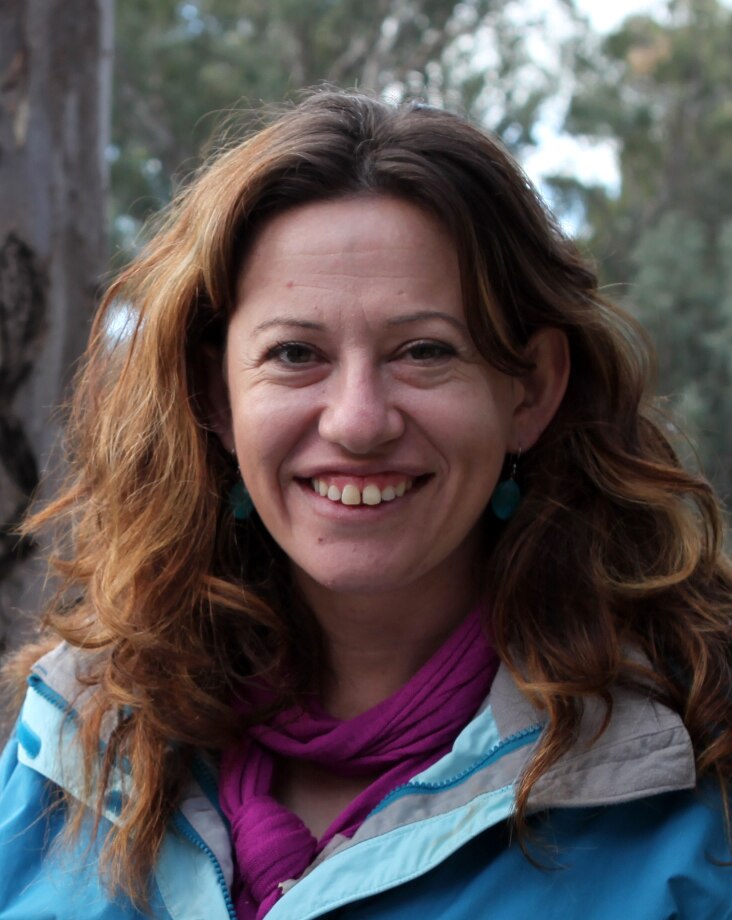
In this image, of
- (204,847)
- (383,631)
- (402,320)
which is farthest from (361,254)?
(204,847)

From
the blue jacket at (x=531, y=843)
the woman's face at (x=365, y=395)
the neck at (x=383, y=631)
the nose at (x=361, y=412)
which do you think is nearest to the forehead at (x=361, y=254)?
the woman's face at (x=365, y=395)

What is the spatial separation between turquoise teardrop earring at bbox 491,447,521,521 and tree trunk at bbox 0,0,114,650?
1174 mm

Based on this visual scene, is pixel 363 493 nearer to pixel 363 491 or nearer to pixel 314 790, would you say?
pixel 363 491

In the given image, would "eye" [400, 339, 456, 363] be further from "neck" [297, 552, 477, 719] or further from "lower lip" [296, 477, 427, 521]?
"neck" [297, 552, 477, 719]

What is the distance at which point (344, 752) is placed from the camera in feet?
6.43

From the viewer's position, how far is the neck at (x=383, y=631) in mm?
2014

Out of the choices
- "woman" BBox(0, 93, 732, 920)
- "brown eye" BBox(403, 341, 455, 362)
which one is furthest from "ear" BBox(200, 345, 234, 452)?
"brown eye" BBox(403, 341, 455, 362)

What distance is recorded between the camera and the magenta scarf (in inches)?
73.5

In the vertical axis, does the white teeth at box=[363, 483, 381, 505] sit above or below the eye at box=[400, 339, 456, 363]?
below

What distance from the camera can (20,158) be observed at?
2.82 metres

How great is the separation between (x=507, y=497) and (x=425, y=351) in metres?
0.36

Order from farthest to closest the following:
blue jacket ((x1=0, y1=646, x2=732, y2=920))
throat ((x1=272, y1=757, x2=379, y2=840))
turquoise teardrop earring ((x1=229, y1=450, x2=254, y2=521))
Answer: turquoise teardrop earring ((x1=229, y1=450, x2=254, y2=521)) → throat ((x1=272, y1=757, x2=379, y2=840)) → blue jacket ((x1=0, y1=646, x2=732, y2=920))

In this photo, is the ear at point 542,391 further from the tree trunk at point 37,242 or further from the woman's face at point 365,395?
the tree trunk at point 37,242

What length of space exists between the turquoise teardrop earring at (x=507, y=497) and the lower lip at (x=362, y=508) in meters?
0.25
